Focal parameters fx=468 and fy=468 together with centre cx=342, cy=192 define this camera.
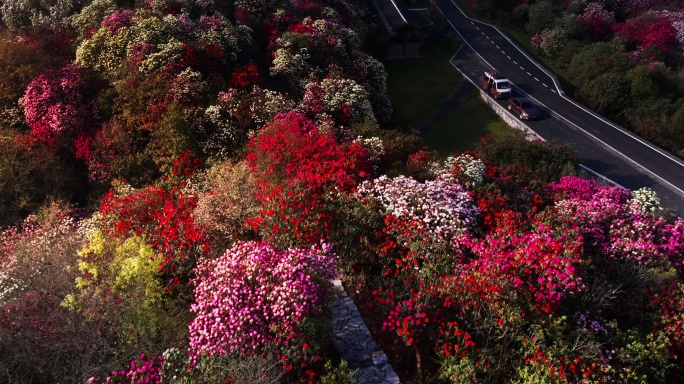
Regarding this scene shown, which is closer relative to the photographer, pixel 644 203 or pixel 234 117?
pixel 644 203

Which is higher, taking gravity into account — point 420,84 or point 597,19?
point 597,19

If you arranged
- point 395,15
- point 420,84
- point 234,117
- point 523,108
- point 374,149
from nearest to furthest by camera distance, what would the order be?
point 374,149, point 234,117, point 523,108, point 420,84, point 395,15

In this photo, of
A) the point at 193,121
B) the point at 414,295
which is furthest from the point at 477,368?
the point at 193,121

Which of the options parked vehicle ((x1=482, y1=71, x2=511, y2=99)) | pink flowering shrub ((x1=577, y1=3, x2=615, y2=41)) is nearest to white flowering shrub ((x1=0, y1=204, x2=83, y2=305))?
parked vehicle ((x1=482, y1=71, x2=511, y2=99))

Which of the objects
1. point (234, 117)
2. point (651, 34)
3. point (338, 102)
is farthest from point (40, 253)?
point (651, 34)

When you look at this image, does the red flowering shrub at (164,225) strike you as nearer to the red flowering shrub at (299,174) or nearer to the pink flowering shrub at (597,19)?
the red flowering shrub at (299,174)

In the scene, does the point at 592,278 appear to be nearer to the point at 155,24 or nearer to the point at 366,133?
the point at 366,133

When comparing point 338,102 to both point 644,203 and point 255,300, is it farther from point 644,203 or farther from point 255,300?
point 255,300

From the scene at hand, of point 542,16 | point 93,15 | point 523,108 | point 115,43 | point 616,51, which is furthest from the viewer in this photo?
point 542,16
